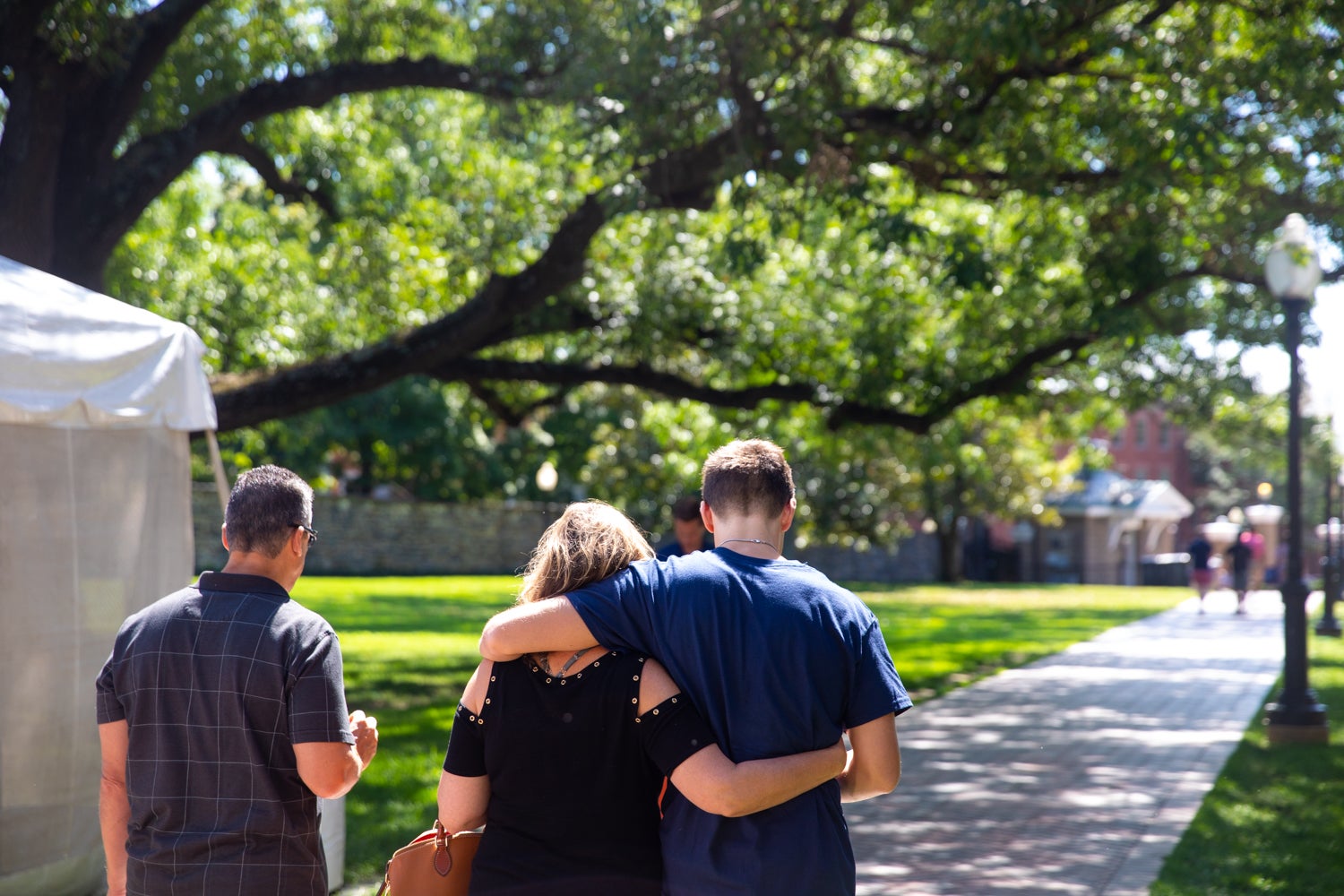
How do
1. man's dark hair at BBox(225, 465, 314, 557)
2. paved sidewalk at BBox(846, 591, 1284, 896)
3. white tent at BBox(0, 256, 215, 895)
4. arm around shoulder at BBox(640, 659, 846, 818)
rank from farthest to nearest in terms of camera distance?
paved sidewalk at BBox(846, 591, 1284, 896) < white tent at BBox(0, 256, 215, 895) < man's dark hair at BBox(225, 465, 314, 557) < arm around shoulder at BBox(640, 659, 846, 818)

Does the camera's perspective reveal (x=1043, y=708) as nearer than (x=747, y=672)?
No

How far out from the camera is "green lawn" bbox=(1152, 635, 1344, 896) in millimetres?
6316

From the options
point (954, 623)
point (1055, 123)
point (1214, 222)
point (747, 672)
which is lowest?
point (954, 623)

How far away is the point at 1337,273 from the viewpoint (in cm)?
1130

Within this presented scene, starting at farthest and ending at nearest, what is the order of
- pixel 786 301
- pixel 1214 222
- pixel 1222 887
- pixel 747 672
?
pixel 786 301, pixel 1214 222, pixel 1222 887, pixel 747 672

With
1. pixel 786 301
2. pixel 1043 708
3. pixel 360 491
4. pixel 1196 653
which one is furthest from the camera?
pixel 360 491

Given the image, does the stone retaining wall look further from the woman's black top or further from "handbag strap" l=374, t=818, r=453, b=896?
the woman's black top

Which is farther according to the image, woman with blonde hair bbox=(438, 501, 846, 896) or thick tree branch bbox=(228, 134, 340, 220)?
thick tree branch bbox=(228, 134, 340, 220)

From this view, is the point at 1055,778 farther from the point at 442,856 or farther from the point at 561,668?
the point at 561,668

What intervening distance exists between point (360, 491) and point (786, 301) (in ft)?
103

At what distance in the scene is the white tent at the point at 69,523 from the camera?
16.9 ft

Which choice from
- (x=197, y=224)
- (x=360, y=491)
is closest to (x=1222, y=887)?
(x=197, y=224)

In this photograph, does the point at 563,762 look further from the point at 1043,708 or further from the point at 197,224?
the point at 197,224

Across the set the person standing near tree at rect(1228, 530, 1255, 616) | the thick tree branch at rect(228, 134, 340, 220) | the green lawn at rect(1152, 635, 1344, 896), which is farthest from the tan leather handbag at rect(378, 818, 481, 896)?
the person standing near tree at rect(1228, 530, 1255, 616)
